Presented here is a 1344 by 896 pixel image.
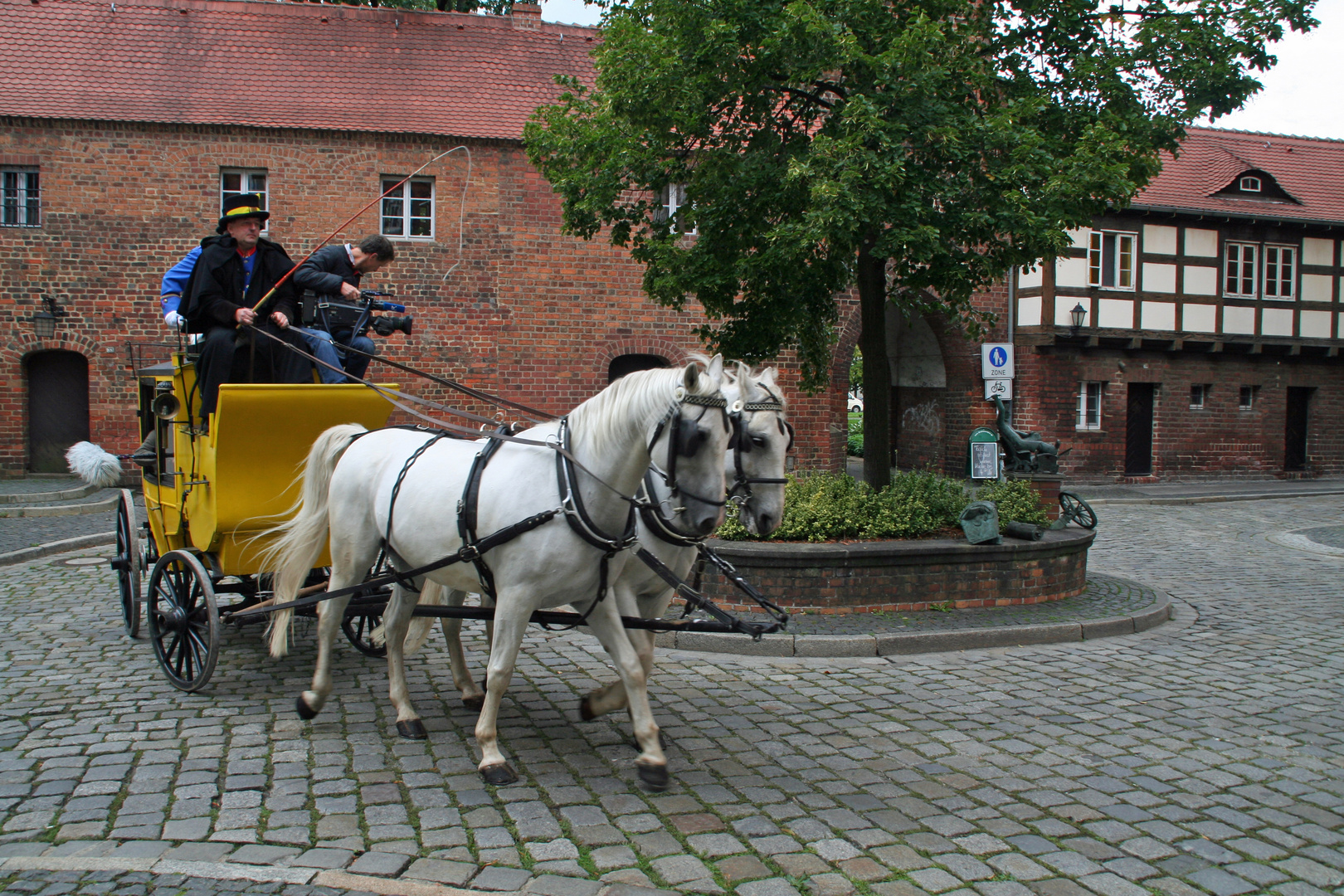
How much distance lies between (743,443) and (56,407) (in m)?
18.8

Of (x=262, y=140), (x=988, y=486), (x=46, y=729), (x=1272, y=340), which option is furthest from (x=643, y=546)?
(x=1272, y=340)

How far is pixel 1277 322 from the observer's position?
78.0ft

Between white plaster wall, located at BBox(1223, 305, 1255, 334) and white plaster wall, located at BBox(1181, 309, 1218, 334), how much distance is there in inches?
11.7

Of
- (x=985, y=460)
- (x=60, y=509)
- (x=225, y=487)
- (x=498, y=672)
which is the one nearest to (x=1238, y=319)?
(x=985, y=460)

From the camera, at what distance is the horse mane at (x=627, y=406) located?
416cm

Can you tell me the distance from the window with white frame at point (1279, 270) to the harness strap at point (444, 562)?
81.8ft

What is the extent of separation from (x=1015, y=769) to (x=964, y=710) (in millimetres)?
974

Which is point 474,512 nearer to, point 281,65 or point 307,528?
point 307,528

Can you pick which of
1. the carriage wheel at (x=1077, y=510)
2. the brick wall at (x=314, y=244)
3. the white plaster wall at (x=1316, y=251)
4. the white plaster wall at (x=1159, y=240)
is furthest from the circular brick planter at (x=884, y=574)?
the white plaster wall at (x=1316, y=251)

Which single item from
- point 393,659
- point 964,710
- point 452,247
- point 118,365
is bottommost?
point 964,710

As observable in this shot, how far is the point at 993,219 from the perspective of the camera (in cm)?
827

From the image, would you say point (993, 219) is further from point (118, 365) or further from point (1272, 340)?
point (1272, 340)

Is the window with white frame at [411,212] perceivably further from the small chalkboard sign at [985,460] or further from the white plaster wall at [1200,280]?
the white plaster wall at [1200,280]

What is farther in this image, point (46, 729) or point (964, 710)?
point (964, 710)
